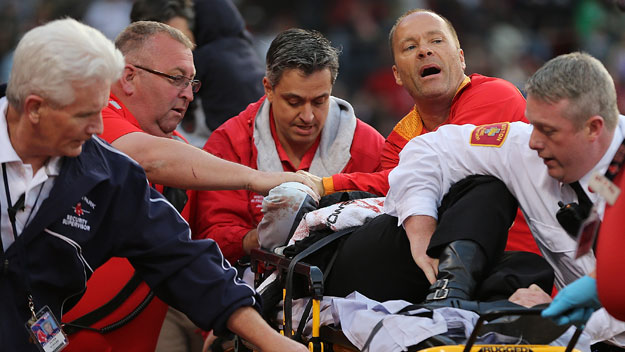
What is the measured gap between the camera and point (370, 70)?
10.4m

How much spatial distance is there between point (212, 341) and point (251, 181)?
2.37ft

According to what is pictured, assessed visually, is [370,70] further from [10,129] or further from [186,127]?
[10,129]

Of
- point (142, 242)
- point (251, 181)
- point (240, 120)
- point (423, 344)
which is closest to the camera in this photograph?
point (423, 344)

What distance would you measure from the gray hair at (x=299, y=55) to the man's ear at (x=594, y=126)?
5.40ft

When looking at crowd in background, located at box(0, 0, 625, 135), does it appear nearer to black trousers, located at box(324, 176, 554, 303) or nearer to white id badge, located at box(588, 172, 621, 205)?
black trousers, located at box(324, 176, 554, 303)

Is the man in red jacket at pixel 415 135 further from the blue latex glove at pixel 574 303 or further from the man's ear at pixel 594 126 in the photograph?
the blue latex glove at pixel 574 303

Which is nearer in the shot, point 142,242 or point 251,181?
point 142,242

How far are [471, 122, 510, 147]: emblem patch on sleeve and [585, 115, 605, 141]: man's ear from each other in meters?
0.38

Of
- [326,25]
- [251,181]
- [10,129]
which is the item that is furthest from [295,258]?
[326,25]

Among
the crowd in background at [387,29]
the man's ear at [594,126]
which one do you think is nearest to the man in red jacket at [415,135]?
the man's ear at [594,126]

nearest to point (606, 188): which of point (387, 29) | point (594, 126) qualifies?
point (594, 126)

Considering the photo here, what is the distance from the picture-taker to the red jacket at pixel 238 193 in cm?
426

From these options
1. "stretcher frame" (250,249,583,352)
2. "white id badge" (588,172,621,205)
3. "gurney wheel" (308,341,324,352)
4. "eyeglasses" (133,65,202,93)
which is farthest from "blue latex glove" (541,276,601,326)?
"eyeglasses" (133,65,202,93)

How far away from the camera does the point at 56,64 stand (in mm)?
2691
